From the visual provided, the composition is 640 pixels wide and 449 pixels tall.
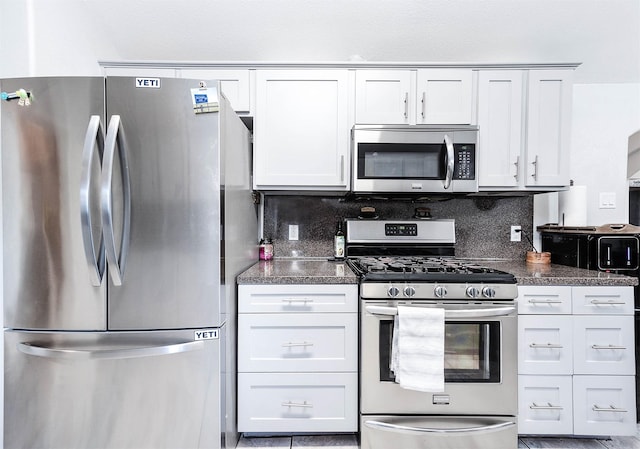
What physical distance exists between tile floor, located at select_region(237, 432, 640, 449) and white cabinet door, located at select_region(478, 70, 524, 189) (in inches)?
59.5

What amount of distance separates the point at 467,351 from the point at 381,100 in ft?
5.18

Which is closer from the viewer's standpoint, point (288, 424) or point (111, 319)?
point (111, 319)

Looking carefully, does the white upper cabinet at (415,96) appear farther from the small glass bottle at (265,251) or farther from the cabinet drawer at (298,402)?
the cabinet drawer at (298,402)

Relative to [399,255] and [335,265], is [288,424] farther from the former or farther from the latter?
[399,255]

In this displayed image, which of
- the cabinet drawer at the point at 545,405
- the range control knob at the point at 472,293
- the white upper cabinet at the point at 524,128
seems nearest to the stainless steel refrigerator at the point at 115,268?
the range control knob at the point at 472,293

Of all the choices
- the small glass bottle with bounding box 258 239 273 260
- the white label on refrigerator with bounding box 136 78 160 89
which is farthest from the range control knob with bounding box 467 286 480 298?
the white label on refrigerator with bounding box 136 78 160 89

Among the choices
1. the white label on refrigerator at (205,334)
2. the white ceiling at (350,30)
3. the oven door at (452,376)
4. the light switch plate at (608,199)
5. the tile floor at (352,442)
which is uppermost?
the white ceiling at (350,30)

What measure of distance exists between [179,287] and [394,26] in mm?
2046

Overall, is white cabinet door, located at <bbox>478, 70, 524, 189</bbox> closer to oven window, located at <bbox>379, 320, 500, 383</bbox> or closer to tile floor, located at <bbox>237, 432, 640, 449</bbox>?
oven window, located at <bbox>379, 320, 500, 383</bbox>

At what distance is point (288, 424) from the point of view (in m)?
1.70

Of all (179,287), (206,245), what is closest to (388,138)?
(206,245)

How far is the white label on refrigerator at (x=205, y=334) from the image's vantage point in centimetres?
141

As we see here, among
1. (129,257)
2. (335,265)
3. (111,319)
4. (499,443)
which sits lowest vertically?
(499,443)

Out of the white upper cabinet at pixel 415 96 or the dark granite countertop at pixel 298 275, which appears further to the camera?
the white upper cabinet at pixel 415 96
